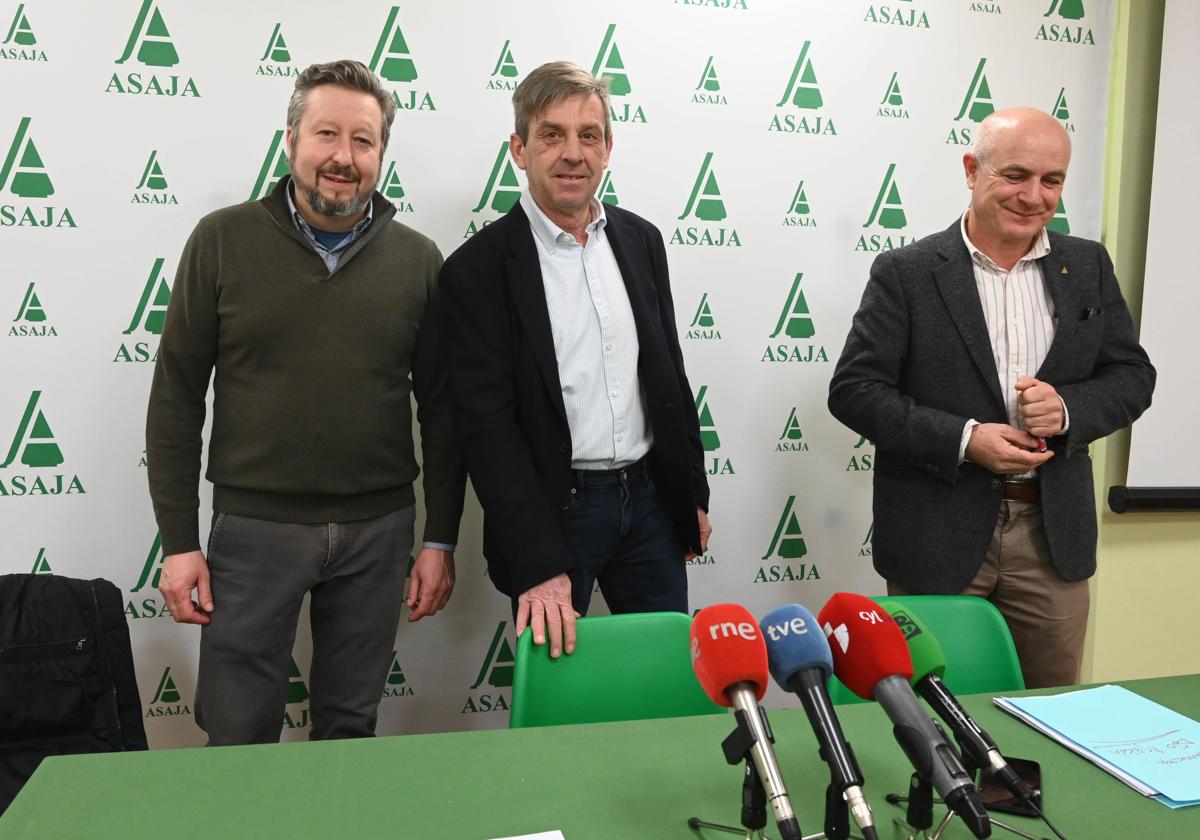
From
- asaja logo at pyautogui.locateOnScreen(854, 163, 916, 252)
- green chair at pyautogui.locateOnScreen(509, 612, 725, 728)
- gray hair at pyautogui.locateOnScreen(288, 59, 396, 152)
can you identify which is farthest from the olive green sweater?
asaja logo at pyautogui.locateOnScreen(854, 163, 916, 252)

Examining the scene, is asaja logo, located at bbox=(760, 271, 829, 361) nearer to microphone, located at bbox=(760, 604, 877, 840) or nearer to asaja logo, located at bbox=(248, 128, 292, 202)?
asaja logo, located at bbox=(248, 128, 292, 202)

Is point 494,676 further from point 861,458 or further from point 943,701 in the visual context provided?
point 943,701

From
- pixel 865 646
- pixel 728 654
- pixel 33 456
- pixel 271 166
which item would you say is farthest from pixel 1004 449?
pixel 33 456

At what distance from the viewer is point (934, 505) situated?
2029 millimetres

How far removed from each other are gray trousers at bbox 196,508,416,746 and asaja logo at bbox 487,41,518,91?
118cm

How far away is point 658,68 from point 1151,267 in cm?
168

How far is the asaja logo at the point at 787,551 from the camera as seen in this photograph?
276 cm

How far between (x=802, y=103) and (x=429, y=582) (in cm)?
175

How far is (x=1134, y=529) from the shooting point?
2.95 metres

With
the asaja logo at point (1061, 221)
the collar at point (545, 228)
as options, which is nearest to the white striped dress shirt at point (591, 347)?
the collar at point (545, 228)

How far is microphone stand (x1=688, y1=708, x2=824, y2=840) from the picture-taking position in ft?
2.87

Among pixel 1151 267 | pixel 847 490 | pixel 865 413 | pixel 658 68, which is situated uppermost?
pixel 658 68

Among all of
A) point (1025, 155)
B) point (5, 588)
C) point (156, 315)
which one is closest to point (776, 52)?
point (1025, 155)

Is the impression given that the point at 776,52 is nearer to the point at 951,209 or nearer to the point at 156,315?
the point at 951,209
